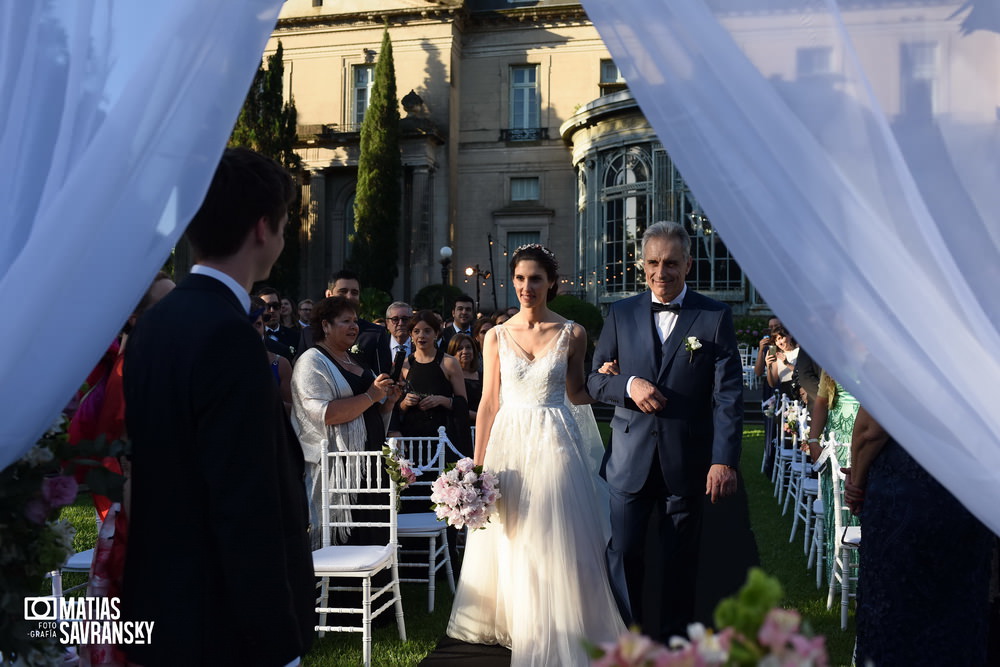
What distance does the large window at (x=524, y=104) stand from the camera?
31.7 metres

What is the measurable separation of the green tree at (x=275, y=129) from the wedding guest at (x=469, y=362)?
19757mm

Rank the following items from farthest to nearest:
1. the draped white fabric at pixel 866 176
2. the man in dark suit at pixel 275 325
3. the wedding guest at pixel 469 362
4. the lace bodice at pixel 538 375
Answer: the wedding guest at pixel 469 362 < the man in dark suit at pixel 275 325 < the lace bodice at pixel 538 375 < the draped white fabric at pixel 866 176

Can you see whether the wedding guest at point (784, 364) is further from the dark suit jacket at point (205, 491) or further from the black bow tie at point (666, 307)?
the dark suit jacket at point (205, 491)

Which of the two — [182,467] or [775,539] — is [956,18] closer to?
[182,467]

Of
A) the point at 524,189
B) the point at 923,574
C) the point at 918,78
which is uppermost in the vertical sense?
the point at 524,189

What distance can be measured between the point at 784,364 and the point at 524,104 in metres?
23.4

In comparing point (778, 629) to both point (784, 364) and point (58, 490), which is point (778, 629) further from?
point (784, 364)

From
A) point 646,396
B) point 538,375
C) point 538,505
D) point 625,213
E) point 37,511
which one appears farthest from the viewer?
point 625,213

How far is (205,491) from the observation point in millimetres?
2107

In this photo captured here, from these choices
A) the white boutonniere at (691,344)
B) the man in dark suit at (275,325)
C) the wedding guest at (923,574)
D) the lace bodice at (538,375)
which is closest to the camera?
the wedding guest at (923,574)

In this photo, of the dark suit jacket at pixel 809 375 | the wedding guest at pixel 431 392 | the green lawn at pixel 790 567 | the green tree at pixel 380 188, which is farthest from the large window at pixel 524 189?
the dark suit jacket at pixel 809 375

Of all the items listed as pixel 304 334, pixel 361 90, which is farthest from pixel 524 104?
pixel 304 334

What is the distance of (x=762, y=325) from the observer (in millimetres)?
23266

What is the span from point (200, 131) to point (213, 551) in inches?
45.9
